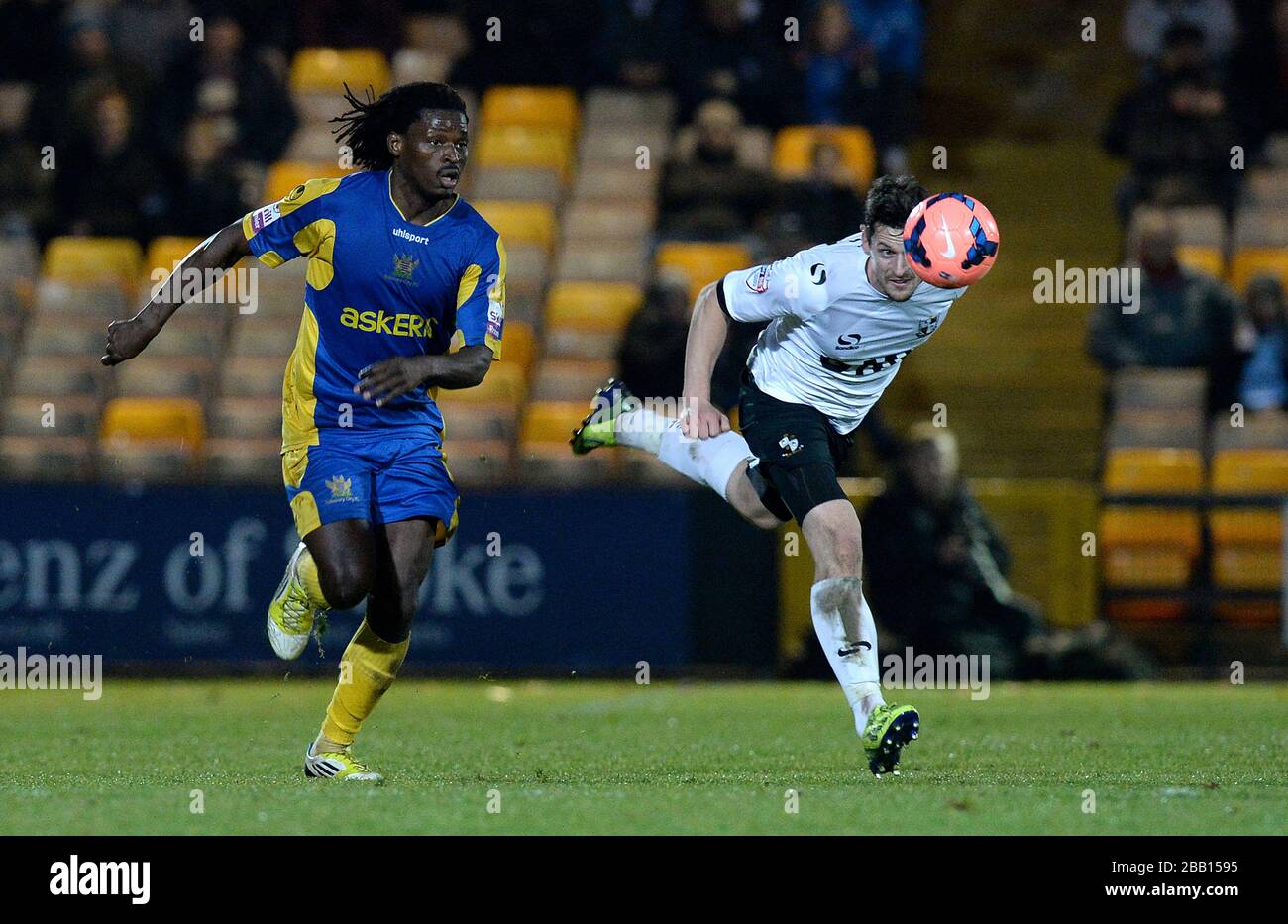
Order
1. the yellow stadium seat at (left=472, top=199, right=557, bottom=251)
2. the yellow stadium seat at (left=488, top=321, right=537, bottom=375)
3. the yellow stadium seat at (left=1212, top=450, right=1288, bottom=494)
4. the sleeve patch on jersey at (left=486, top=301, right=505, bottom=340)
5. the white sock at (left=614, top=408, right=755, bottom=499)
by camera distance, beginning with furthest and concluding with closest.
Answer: the yellow stadium seat at (left=472, top=199, right=557, bottom=251), the yellow stadium seat at (left=488, top=321, right=537, bottom=375), the yellow stadium seat at (left=1212, top=450, right=1288, bottom=494), the white sock at (left=614, top=408, right=755, bottom=499), the sleeve patch on jersey at (left=486, top=301, right=505, bottom=340)

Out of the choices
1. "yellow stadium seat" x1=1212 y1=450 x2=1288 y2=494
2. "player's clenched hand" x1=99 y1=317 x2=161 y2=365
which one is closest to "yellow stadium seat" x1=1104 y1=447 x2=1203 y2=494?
"yellow stadium seat" x1=1212 y1=450 x2=1288 y2=494

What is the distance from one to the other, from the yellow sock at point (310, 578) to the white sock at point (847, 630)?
71.9 inches

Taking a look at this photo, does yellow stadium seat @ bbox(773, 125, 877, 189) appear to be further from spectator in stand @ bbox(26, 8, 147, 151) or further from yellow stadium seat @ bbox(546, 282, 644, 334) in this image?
spectator in stand @ bbox(26, 8, 147, 151)

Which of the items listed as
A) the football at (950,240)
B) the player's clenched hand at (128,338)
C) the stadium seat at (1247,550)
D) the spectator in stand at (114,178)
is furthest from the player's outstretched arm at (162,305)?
the spectator in stand at (114,178)


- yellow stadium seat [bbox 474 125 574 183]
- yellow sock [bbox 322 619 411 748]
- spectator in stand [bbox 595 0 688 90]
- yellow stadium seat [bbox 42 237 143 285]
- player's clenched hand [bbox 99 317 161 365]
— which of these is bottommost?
yellow sock [bbox 322 619 411 748]

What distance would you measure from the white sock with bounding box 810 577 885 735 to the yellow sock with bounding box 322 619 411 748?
1.59 meters

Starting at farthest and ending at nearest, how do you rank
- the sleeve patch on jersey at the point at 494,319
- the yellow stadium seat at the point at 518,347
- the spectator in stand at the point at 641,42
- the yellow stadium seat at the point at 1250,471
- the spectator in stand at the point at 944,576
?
the spectator in stand at the point at 641,42 < the yellow stadium seat at the point at 518,347 < the yellow stadium seat at the point at 1250,471 < the spectator in stand at the point at 944,576 < the sleeve patch on jersey at the point at 494,319

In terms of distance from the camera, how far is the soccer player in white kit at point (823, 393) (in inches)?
324

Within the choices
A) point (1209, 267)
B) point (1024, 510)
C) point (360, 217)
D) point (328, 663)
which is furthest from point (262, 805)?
point (1209, 267)

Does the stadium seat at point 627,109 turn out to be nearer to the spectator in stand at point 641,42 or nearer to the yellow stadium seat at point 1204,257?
the spectator in stand at point 641,42

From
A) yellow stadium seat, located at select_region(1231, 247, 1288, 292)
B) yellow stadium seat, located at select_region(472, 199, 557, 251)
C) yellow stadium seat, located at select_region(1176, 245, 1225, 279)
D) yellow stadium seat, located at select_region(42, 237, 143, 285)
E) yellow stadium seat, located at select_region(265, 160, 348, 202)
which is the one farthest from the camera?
yellow stadium seat, located at select_region(265, 160, 348, 202)

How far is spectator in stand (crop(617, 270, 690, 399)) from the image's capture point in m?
14.2
